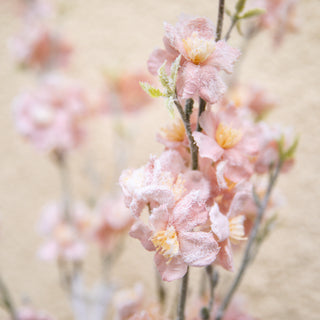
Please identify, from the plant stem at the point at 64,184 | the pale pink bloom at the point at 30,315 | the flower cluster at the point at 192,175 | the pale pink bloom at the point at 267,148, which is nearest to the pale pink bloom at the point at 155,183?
the flower cluster at the point at 192,175

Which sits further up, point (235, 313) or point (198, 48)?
point (198, 48)

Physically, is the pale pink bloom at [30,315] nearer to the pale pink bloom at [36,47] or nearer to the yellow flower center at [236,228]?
the yellow flower center at [236,228]

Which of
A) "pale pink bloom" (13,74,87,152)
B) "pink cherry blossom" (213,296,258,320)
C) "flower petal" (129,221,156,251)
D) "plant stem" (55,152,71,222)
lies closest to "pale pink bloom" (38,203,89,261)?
"plant stem" (55,152,71,222)

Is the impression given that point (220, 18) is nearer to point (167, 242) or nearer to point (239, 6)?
point (239, 6)

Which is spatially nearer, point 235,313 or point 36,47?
point 235,313

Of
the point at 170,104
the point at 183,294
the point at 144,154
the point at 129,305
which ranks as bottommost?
the point at 144,154

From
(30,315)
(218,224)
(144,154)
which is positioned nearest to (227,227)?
(218,224)

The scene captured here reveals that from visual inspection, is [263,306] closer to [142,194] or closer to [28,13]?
[142,194]

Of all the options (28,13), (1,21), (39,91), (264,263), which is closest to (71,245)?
(39,91)

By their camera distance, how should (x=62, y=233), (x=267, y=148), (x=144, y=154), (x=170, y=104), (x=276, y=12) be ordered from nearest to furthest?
(x=170, y=104)
(x=267, y=148)
(x=276, y=12)
(x=62, y=233)
(x=144, y=154)
